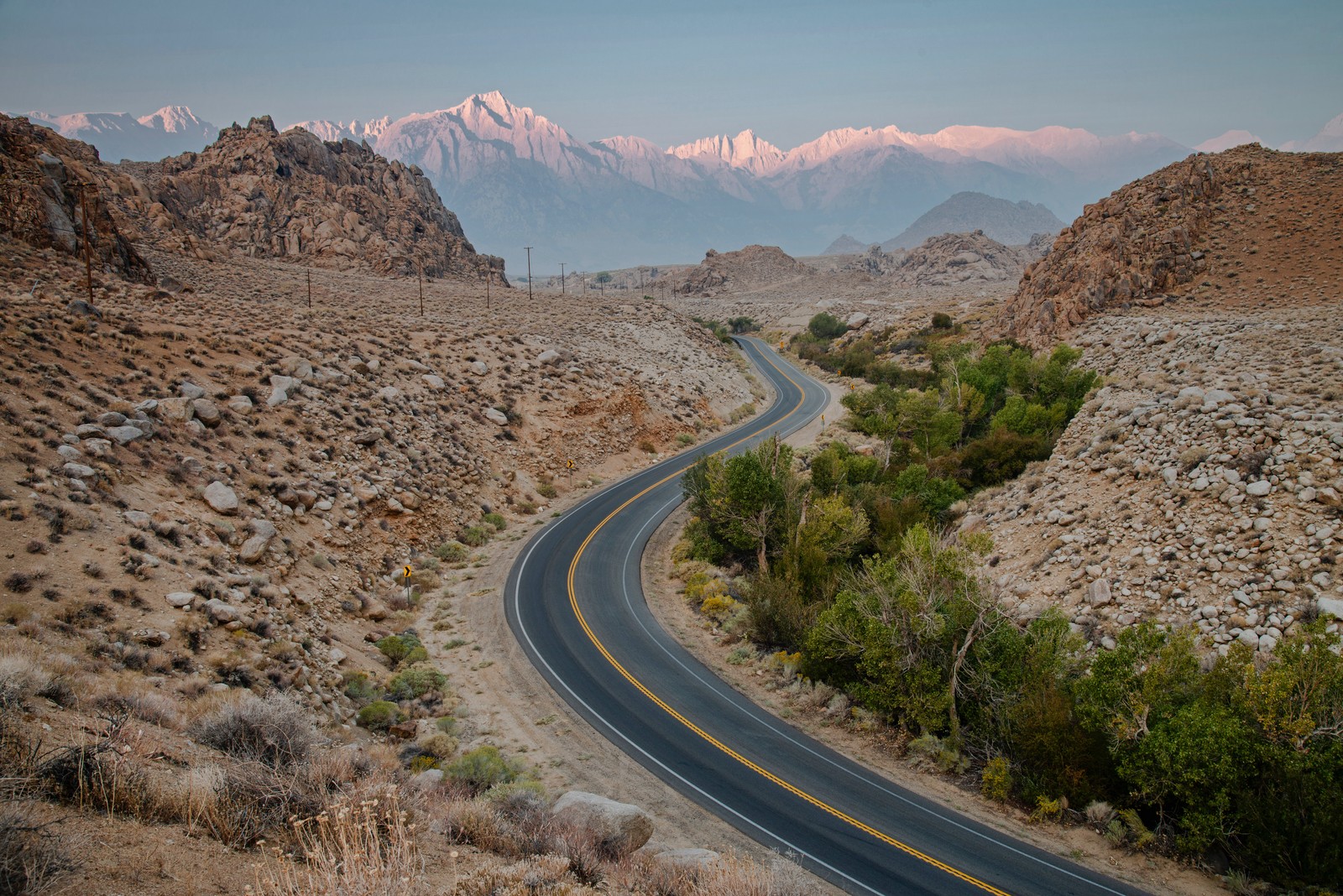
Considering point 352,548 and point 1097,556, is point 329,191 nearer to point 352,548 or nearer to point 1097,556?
point 352,548

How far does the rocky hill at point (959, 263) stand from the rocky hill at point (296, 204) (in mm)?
102883

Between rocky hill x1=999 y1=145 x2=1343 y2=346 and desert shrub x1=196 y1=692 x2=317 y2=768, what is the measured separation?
51.8 meters

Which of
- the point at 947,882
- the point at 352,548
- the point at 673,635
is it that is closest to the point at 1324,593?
the point at 947,882

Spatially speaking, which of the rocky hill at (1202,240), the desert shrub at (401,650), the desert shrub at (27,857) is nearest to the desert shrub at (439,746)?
the desert shrub at (401,650)

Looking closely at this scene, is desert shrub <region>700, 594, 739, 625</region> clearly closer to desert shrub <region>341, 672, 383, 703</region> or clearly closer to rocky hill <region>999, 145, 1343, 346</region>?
desert shrub <region>341, 672, 383, 703</region>

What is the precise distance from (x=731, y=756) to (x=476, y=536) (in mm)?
18844

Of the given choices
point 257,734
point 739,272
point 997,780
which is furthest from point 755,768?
point 739,272

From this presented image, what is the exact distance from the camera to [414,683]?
66.3ft

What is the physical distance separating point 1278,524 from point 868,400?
101 ft

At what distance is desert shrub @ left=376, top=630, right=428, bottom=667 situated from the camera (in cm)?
2186

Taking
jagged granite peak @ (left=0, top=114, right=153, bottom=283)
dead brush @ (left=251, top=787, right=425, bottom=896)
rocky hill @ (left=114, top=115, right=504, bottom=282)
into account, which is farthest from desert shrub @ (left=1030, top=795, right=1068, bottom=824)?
rocky hill @ (left=114, top=115, right=504, bottom=282)

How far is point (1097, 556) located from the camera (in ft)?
75.2

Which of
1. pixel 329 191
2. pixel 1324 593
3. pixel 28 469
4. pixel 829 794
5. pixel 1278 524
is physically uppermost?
pixel 329 191

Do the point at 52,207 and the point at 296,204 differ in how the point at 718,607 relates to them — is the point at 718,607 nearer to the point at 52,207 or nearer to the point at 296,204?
the point at 52,207
